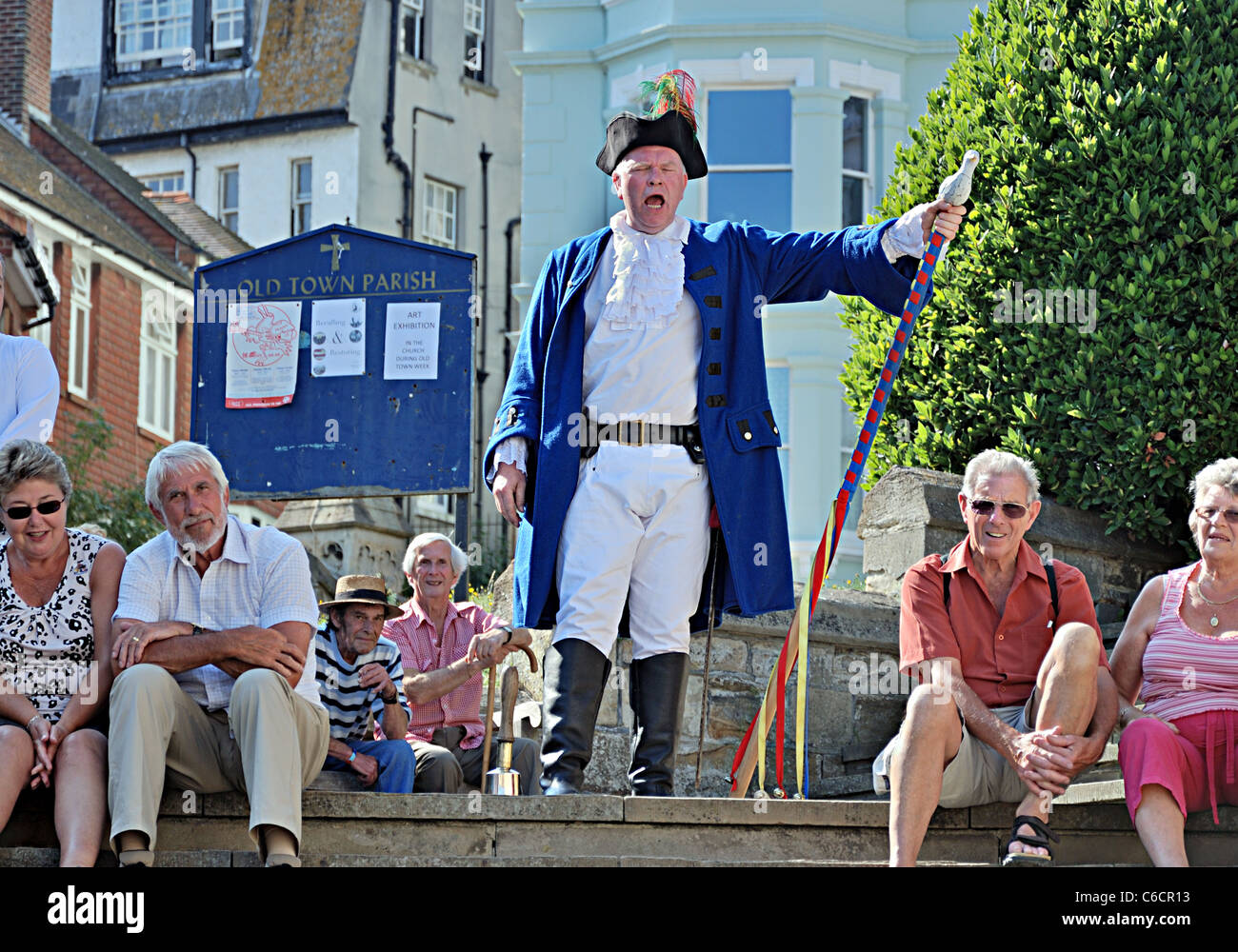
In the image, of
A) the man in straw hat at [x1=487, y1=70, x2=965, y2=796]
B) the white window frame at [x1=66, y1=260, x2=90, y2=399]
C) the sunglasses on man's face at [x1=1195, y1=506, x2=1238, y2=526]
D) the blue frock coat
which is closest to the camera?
the sunglasses on man's face at [x1=1195, y1=506, x2=1238, y2=526]

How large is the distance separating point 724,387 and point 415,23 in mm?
21598

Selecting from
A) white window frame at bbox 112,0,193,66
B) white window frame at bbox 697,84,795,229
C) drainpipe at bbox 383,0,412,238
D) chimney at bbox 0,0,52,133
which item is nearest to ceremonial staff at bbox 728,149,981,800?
white window frame at bbox 697,84,795,229

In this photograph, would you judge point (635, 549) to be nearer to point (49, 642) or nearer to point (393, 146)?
point (49, 642)

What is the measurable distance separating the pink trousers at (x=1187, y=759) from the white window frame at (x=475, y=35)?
2272 centimetres

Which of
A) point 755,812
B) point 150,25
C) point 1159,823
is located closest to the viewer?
point 1159,823

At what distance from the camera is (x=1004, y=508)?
20.6 ft

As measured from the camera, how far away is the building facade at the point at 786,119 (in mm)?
17781

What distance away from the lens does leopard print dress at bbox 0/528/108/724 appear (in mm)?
5879

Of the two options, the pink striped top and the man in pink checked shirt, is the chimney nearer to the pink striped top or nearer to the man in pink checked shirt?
the man in pink checked shirt

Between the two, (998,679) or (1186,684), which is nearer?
(1186,684)

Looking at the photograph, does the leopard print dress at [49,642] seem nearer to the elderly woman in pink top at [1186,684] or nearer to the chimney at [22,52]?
the elderly woman in pink top at [1186,684]

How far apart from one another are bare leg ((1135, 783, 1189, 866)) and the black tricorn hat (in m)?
2.33

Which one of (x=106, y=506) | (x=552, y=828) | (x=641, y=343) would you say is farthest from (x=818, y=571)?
(x=106, y=506)

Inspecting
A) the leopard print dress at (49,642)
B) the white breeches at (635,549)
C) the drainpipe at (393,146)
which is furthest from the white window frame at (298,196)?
the leopard print dress at (49,642)
